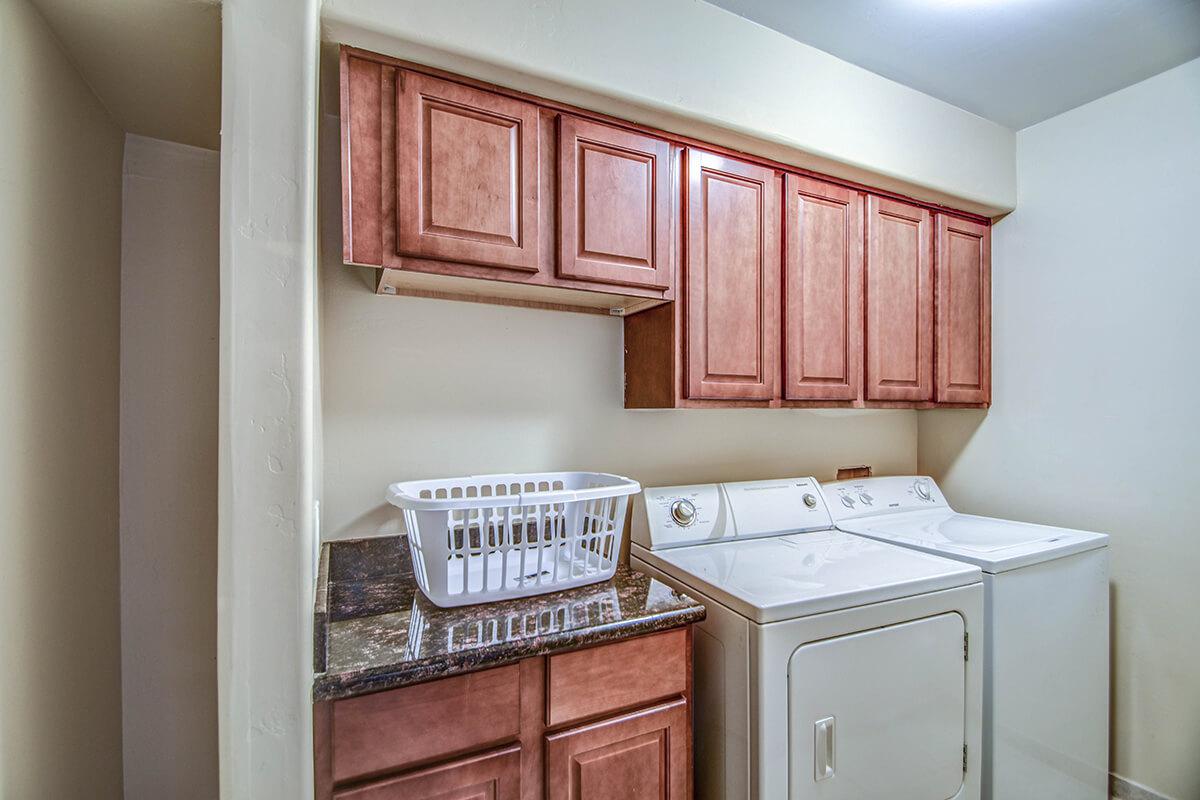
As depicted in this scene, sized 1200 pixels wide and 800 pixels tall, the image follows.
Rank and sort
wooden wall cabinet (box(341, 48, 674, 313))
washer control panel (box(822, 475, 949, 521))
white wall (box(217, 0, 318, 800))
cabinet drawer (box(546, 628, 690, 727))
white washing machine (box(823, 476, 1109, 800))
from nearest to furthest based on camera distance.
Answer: white wall (box(217, 0, 318, 800)) → cabinet drawer (box(546, 628, 690, 727)) → wooden wall cabinet (box(341, 48, 674, 313)) → white washing machine (box(823, 476, 1109, 800)) → washer control panel (box(822, 475, 949, 521))

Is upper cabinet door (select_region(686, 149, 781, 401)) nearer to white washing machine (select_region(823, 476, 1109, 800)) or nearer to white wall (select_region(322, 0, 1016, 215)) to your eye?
white wall (select_region(322, 0, 1016, 215))

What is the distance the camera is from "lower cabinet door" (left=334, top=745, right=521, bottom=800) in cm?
102

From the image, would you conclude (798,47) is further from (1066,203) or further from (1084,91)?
(1066,203)

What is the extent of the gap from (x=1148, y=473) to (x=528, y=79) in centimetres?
240

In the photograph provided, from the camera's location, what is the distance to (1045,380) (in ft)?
7.26

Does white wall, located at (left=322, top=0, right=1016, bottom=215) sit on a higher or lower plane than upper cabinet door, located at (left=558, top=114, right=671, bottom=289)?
higher

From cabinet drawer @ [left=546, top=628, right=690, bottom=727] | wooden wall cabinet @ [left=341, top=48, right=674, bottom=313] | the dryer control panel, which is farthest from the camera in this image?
the dryer control panel

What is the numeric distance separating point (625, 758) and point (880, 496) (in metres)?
1.56

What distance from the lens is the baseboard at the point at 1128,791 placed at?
191cm

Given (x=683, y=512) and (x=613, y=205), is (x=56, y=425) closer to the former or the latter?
(x=613, y=205)

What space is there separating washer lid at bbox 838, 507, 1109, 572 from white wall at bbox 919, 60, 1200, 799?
0.23 m

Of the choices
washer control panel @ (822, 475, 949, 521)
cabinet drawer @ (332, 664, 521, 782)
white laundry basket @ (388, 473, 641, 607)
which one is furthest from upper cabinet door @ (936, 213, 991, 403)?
cabinet drawer @ (332, 664, 521, 782)

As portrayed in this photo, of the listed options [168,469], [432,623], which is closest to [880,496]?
[432,623]

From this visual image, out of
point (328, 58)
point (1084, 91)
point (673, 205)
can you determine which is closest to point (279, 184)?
point (328, 58)
